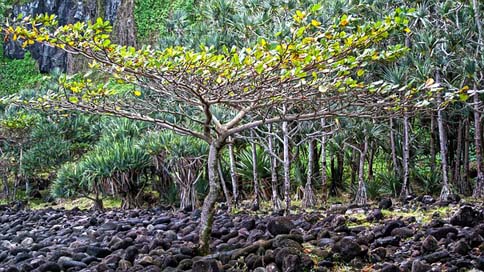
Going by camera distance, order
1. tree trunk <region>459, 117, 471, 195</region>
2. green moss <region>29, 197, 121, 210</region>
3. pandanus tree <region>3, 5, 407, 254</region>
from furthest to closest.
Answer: green moss <region>29, 197, 121, 210</region> → tree trunk <region>459, 117, 471, 195</region> → pandanus tree <region>3, 5, 407, 254</region>

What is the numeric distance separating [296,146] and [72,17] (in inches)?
747

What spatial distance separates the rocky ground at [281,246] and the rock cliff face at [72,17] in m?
17.7

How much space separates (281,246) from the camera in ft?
13.8

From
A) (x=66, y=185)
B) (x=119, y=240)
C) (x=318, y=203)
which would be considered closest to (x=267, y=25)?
(x=318, y=203)

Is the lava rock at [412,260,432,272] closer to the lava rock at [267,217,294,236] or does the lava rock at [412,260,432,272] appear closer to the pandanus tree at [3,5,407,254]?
the pandanus tree at [3,5,407,254]

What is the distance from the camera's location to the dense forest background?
29.0 ft

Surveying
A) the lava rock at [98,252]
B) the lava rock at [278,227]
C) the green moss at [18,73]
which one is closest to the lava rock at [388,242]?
the lava rock at [278,227]

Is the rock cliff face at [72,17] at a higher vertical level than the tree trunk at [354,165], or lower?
higher

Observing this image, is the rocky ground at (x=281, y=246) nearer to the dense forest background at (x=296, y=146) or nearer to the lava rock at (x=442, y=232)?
the lava rock at (x=442, y=232)

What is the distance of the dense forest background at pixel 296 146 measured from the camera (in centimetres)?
883

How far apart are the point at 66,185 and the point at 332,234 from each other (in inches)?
300

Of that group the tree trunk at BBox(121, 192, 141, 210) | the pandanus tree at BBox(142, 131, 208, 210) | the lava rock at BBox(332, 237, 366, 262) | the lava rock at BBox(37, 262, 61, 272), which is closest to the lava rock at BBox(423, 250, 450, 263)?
the lava rock at BBox(332, 237, 366, 262)

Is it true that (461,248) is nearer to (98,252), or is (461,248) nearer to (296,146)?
(98,252)

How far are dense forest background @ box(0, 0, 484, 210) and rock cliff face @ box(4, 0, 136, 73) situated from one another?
9249 millimetres
